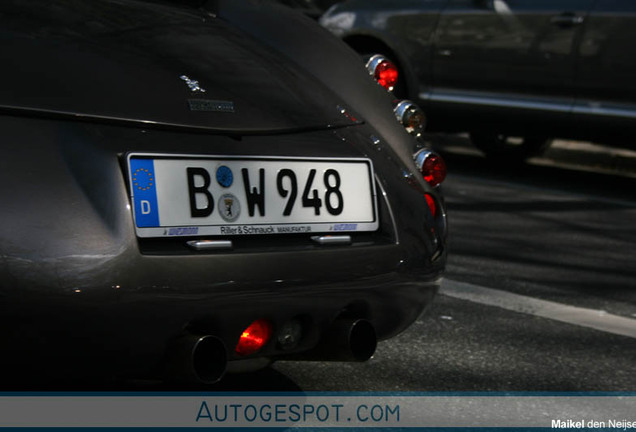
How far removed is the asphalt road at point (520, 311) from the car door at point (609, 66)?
584 mm

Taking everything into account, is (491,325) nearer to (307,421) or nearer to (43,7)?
(307,421)

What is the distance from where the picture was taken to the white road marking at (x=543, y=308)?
15.1ft

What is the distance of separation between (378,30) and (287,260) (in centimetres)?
655

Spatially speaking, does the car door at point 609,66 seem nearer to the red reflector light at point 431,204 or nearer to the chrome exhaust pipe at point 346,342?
the red reflector light at point 431,204

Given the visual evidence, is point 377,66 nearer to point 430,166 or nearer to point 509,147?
point 430,166

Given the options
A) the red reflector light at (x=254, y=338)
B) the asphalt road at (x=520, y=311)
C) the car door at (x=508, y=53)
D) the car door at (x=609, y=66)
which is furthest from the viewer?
the car door at (x=508, y=53)

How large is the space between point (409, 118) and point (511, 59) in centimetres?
505

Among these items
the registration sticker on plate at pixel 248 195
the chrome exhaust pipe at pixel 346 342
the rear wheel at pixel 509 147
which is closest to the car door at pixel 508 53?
the rear wheel at pixel 509 147

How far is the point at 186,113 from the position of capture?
2.97 meters

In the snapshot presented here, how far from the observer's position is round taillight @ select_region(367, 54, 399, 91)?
12.7 ft

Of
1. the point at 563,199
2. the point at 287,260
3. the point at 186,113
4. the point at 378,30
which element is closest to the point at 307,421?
the point at 287,260

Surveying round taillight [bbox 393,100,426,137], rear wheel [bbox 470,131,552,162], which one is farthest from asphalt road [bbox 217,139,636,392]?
rear wheel [bbox 470,131,552,162]

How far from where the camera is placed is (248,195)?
296cm

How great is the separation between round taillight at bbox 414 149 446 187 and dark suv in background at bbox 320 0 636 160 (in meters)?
4.70
